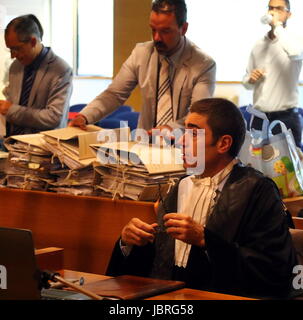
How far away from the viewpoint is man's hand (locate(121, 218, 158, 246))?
8.67 feet

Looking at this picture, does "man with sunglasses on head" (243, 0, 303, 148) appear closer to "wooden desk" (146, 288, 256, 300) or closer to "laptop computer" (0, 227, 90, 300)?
Answer: "wooden desk" (146, 288, 256, 300)

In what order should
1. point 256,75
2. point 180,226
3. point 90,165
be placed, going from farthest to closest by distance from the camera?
point 256,75 < point 90,165 < point 180,226

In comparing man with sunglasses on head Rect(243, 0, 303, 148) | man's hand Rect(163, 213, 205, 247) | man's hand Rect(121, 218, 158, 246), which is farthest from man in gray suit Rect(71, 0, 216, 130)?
man with sunglasses on head Rect(243, 0, 303, 148)

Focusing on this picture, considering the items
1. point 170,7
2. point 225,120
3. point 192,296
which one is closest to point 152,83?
point 170,7

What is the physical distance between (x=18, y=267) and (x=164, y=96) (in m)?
Result: 2.32

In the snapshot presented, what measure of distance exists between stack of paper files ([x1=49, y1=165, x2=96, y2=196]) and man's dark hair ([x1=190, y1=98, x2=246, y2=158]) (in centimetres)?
113

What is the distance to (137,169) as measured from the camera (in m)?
3.62

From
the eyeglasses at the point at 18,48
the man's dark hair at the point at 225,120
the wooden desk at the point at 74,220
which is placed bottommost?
the wooden desk at the point at 74,220

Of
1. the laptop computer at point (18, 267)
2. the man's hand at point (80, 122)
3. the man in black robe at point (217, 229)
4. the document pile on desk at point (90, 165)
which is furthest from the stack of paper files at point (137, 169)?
the laptop computer at point (18, 267)

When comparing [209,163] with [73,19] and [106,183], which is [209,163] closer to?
[106,183]

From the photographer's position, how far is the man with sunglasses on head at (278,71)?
6.29m

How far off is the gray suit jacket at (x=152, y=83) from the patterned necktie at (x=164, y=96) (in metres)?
0.03

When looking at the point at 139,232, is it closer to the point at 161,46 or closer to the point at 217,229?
the point at 217,229

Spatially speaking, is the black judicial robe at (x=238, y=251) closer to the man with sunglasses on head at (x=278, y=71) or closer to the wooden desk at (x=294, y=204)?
the wooden desk at (x=294, y=204)
